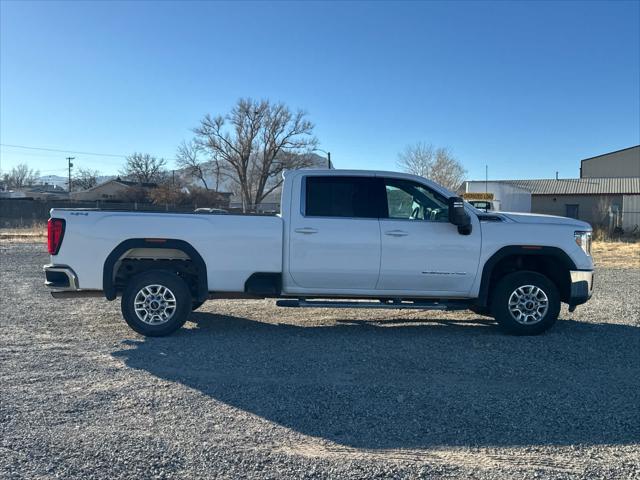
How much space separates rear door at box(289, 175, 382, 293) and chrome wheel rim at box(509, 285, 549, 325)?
6.15ft

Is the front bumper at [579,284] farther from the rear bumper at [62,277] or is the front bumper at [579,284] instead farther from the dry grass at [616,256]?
the dry grass at [616,256]

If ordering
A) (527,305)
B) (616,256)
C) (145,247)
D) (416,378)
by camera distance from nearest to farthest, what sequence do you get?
1. (416,378)
2. (145,247)
3. (527,305)
4. (616,256)

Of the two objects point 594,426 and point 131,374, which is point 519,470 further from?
point 131,374

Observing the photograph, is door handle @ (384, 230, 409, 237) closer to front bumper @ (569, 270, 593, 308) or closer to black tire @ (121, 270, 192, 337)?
front bumper @ (569, 270, 593, 308)

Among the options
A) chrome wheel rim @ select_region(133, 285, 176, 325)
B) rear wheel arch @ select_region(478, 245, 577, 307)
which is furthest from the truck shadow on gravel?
rear wheel arch @ select_region(478, 245, 577, 307)

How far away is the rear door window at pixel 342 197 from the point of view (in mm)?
7359

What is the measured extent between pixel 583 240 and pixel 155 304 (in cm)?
568

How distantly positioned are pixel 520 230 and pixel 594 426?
3.36 meters

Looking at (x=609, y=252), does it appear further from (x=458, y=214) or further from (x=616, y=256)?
(x=458, y=214)

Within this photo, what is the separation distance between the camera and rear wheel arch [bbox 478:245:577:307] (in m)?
7.31

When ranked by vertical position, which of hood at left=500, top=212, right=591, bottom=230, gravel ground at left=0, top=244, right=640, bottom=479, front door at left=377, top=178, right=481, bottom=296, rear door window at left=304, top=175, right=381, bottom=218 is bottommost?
gravel ground at left=0, top=244, right=640, bottom=479

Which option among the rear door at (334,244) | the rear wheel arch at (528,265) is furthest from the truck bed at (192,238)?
the rear wheel arch at (528,265)

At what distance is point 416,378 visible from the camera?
555 centimetres

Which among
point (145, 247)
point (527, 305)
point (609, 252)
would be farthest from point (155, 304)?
point (609, 252)
